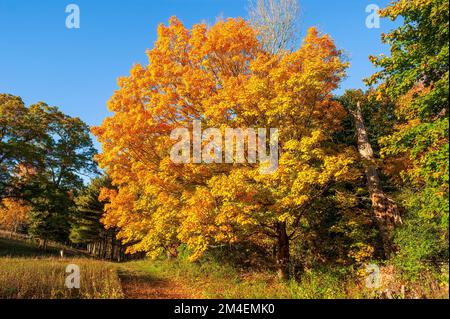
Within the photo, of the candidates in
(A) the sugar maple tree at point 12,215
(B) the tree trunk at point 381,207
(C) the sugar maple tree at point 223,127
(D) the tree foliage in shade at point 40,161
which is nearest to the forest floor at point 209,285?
(C) the sugar maple tree at point 223,127

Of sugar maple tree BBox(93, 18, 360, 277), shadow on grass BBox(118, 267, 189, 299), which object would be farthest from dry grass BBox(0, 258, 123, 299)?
sugar maple tree BBox(93, 18, 360, 277)

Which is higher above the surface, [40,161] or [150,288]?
[40,161]

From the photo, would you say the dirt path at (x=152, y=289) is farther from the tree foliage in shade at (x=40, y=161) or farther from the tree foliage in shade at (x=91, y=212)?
the tree foliage in shade at (x=91, y=212)

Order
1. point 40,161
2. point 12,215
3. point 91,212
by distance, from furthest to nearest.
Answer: point 12,215, point 91,212, point 40,161

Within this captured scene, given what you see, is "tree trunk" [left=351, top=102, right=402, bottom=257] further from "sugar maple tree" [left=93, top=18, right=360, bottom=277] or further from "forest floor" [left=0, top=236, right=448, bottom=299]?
"forest floor" [left=0, top=236, right=448, bottom=299]

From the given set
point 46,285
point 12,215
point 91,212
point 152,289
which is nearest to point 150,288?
point 152,289

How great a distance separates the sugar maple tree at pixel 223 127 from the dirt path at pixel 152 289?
73.6 inches

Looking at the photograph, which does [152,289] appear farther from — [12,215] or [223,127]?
[12,215]

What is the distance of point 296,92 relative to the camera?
11203mm

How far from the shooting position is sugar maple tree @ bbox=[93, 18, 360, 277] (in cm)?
1074

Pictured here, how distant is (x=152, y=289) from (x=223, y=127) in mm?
9084

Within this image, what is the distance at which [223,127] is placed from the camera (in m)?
11.6
